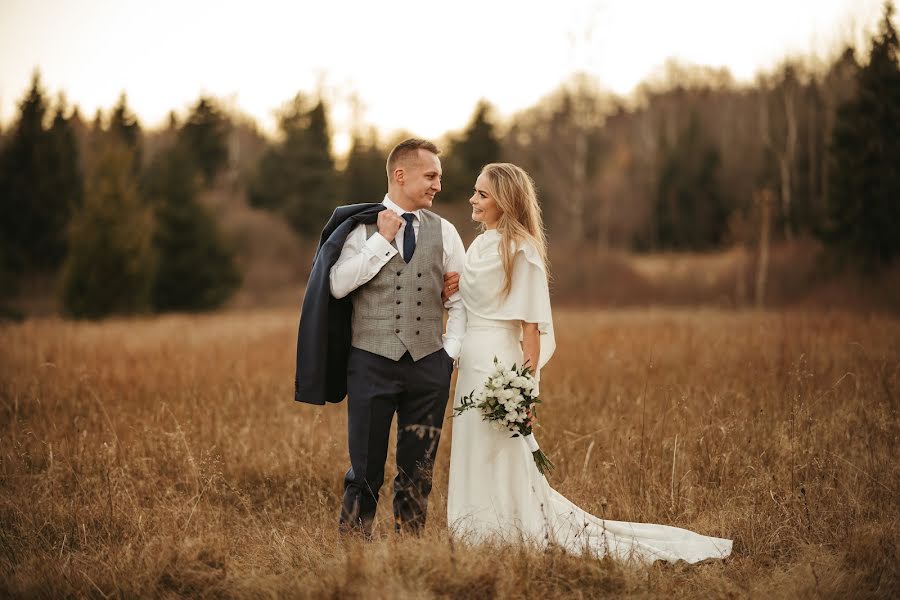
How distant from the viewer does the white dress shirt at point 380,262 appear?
395 cm

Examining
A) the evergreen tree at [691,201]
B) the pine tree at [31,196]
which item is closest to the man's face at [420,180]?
the pine tree at [31,196]

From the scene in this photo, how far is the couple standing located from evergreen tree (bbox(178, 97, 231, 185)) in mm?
37226

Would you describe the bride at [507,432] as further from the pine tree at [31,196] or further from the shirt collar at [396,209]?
the pine tree at [31,196]

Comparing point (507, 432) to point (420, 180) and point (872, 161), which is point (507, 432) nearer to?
point (420, 180)

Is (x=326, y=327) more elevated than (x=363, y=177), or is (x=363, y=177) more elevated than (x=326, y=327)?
(x=363, y=177)

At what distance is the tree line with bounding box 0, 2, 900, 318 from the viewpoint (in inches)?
768

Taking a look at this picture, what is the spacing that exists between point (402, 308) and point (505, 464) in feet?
3.53

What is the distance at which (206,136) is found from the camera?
39.8 metres

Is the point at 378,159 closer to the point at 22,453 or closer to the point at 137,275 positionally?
the point at 137,275

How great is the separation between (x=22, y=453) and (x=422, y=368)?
3.20 metres

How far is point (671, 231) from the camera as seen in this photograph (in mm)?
36938

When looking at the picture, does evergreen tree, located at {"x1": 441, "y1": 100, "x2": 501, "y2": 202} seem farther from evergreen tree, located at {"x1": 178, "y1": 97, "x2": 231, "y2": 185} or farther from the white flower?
the white flower

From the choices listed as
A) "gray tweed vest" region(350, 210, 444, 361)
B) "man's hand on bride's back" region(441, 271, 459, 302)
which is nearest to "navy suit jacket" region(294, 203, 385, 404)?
"gray tweed vest" region(350, 210, 444, 361)

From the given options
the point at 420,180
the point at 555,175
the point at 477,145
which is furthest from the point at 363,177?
the point at 420,180
